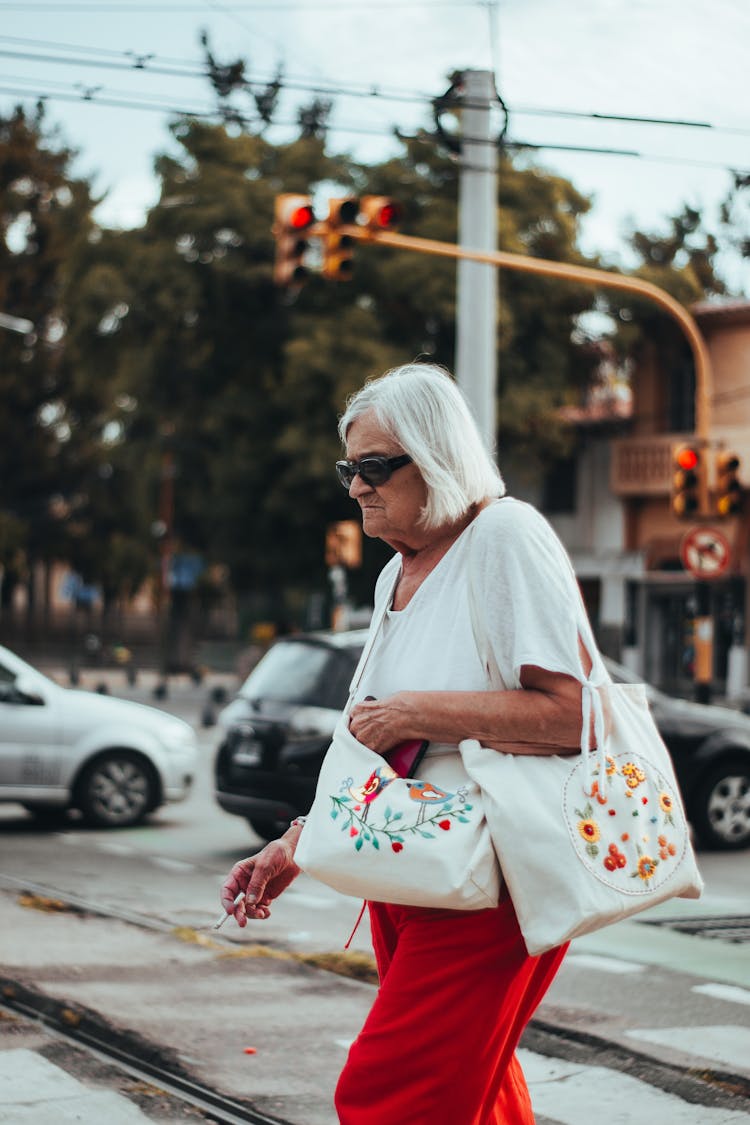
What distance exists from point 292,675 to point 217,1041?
5.53 meters

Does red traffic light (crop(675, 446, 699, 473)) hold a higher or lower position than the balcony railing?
lower

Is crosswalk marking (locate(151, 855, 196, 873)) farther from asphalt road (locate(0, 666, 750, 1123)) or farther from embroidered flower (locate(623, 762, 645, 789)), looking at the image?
embroidered flower (locate(623, 762, 645, 789))

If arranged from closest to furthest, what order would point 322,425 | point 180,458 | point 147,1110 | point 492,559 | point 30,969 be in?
1. point 492,559
2. point 147,1110
3. point 30,969
4. point 322,425
5. point 180,458

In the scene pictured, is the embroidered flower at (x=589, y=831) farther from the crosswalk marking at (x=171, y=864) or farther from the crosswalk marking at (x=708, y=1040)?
the crosswalk marking at (x=171, y=864)

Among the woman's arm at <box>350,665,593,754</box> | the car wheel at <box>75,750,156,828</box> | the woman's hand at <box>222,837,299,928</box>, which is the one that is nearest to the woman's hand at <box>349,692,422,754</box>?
the woman's arm at <box>350,665,593,754</box>

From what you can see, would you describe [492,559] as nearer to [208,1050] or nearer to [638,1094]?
[638,1094]

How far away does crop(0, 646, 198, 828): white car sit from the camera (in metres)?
12.3

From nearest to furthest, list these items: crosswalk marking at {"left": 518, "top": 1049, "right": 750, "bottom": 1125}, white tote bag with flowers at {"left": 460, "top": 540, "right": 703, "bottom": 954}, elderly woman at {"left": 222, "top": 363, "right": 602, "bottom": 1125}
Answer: white tote bag with flowers at {"left": 460, "top": 540, "right": 703, "bottom": 954}
elderly woman at {"left": 222, "top": 363, "right": 602, "bottom": 1125}
crosswalk marking at {"left": 518, "top": 1049, "right": 750, "bottom": 1125}

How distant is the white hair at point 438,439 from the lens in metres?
2.92

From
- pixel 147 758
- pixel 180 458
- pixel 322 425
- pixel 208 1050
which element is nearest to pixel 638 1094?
pixel 208 1050

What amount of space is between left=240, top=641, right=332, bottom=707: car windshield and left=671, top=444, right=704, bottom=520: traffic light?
26.7ft

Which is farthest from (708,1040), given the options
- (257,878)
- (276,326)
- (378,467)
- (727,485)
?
(276,326)

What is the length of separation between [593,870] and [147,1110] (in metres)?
2.54

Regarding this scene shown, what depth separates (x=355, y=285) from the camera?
32.9 meters
